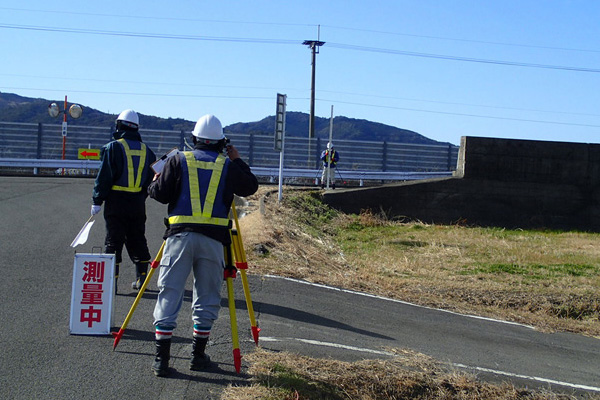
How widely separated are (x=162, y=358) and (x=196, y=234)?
3.25 feet

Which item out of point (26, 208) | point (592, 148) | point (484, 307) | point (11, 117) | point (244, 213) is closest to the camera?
point (484, 307)

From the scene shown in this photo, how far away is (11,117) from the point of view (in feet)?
198

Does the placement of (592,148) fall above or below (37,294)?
above

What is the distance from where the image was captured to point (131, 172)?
283 inches

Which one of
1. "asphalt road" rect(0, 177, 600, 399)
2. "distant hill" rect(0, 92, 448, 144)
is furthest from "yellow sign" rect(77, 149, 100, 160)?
"distant hill" rect(0, 92, 448, 144)

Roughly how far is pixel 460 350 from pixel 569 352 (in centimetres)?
169

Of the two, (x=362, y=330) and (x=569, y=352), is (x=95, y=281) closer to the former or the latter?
(x=362, y=330)

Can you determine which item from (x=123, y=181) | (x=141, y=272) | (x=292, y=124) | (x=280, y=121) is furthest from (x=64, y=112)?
(x=292, y=124)

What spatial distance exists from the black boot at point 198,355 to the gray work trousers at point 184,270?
230mm

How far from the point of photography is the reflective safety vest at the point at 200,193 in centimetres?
511

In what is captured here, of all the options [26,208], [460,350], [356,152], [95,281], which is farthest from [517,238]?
[356,152]

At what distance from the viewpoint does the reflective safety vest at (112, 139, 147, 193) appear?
23.6 ft

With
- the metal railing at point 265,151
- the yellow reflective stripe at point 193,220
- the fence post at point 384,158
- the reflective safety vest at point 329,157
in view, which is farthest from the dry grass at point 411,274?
the fence post at point 384,158

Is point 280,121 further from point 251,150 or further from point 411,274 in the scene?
point 251,150
